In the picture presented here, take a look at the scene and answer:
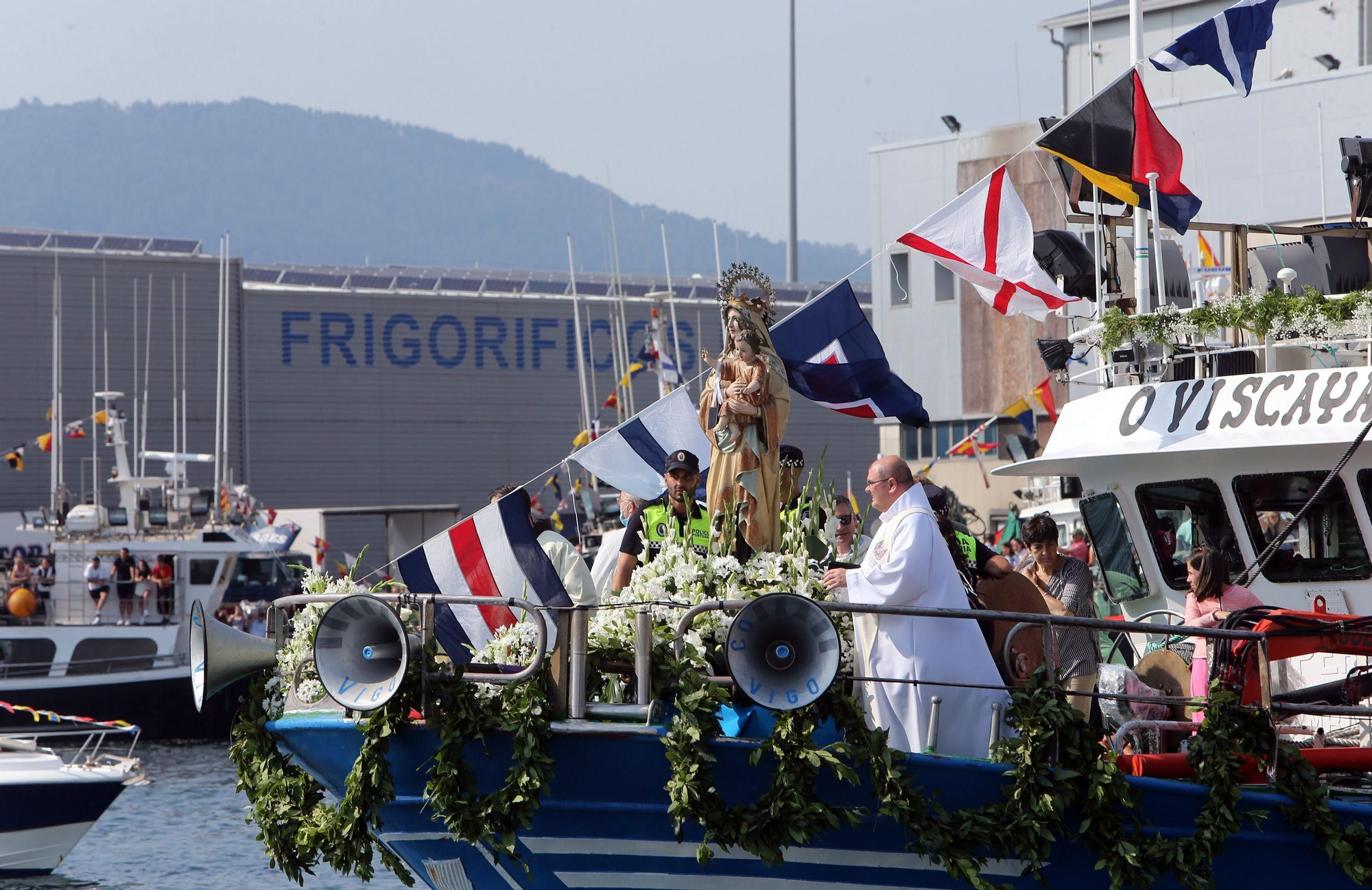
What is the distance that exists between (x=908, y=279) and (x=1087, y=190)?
94.3ft

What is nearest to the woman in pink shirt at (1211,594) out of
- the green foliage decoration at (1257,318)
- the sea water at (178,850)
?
the green foliage decoration at (1257,318)

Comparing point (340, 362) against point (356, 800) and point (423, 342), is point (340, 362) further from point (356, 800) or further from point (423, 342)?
point (356, 800)

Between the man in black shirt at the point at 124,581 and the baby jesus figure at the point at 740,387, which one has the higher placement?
the baby jesus figure at the point at 740,387

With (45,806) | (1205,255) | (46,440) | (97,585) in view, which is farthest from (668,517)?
(46,440)

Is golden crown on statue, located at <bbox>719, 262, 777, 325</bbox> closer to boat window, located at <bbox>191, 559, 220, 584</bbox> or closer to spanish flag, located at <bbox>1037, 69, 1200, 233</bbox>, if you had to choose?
spanish flag, located at <bbox>1037, 69, 1200, 233</bbox>

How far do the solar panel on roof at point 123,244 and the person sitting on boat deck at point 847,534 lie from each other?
43.8 meters

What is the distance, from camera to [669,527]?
26.9ft

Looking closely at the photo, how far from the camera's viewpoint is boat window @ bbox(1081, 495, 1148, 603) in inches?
426

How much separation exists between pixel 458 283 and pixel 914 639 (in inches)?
1966

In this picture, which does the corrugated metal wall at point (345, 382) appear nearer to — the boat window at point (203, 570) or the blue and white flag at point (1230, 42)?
the boat window at point (203, 570)

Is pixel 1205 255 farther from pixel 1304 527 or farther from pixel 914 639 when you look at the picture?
pixel 914 639

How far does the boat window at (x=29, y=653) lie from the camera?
2989 centimetres

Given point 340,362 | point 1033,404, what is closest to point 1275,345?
point 1033,404

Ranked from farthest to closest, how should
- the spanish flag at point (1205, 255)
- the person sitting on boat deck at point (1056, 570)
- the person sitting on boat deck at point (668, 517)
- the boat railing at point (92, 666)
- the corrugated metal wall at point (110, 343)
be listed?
the corrugated metal wall at point (110, 343), the boat railing at point (92, 666), the spanish flag at point (1205, 255), the person sitting on boat deck at point (1056, 570), the person sitting on boat deck at point (668, 517)
